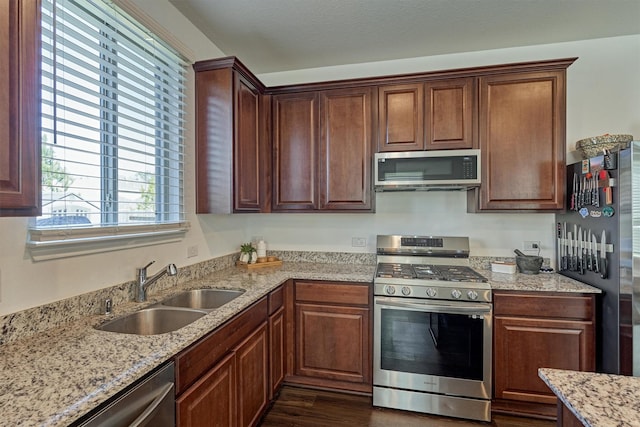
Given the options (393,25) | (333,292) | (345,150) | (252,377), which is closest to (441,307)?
(333,292)

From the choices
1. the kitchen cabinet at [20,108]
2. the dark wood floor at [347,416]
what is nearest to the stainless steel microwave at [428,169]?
the dark wood floor at [347,416]

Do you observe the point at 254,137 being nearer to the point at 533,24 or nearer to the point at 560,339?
the point at 533,24

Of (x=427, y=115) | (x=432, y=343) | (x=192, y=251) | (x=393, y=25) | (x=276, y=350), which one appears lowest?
(x=276, y=350)

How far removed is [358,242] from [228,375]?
1.70 m

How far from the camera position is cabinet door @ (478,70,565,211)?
228 centimetres

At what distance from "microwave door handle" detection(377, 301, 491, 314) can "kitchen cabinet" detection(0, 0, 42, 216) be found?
1.99 metres

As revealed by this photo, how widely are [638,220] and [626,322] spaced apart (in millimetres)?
597

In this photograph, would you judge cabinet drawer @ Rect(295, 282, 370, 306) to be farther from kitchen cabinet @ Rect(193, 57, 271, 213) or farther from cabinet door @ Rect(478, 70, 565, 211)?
cabinet door @ Rect(478, 70, 565, 211)

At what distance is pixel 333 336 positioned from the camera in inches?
93.1

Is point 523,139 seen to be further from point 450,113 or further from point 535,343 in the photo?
point 535,343

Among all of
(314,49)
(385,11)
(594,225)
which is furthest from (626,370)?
(314,49)

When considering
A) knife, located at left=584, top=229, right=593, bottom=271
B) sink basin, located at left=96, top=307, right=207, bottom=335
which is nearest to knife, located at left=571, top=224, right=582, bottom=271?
knife, located at left=584, top=229, right=593, bottom=271

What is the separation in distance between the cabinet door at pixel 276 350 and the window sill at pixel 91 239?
0.91m

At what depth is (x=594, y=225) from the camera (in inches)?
79.7
